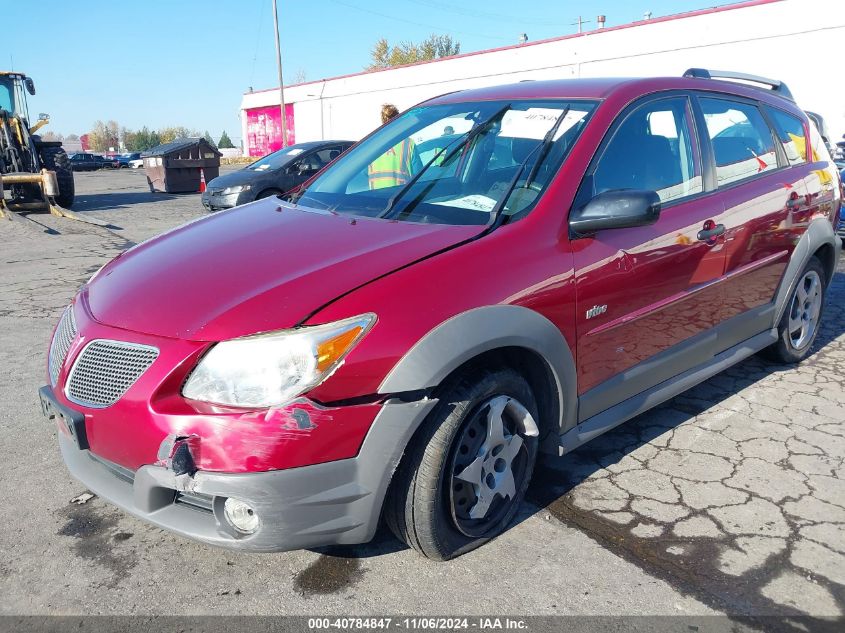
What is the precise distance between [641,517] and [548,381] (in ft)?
2.38

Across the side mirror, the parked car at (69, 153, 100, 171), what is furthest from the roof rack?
the parked car at (69, 153, 100, 171)

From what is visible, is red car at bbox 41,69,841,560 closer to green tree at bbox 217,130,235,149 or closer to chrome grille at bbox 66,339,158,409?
chrome grille at bbox 66,339,158,409

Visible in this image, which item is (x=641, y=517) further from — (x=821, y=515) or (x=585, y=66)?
(x=585, y=66)

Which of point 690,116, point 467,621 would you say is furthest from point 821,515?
point 690,116

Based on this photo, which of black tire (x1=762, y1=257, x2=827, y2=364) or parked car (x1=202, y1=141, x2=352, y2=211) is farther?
parked car (x1=202, y1=141, x2=352, y2=211)

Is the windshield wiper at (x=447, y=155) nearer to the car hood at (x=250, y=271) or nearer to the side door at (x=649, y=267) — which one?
the car hood at (x=250, y=271)

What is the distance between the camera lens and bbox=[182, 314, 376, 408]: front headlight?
209 cm

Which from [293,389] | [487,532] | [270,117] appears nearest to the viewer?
[293,389]

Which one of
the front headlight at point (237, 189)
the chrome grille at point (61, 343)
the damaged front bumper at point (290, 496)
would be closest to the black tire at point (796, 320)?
the damaged front bumper at point (290, 496)

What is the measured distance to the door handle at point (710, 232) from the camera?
328cm

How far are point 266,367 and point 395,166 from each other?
1.64 metres

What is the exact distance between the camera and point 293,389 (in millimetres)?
2082

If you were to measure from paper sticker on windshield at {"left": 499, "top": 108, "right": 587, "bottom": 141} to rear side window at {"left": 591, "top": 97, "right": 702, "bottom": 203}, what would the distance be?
0.20 metres

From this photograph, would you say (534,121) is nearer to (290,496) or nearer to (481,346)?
(481,346)
